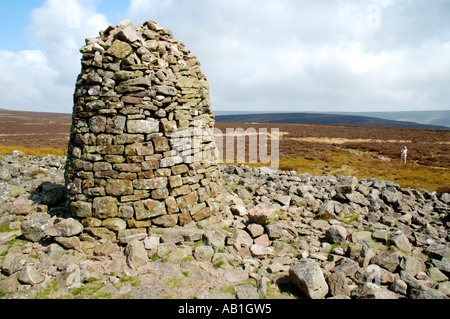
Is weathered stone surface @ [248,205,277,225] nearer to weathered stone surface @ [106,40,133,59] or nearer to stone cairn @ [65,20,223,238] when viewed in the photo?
stone cairn @ [65,20,223,238]

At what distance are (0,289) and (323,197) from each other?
864cm

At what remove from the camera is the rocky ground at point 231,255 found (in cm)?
439

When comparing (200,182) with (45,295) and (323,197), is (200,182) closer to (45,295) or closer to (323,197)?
(45,295)

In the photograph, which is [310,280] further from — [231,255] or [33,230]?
[33,230]

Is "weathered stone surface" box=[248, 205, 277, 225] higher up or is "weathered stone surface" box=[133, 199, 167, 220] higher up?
"weathered stone surface" box=[133, 199, 167, 220]

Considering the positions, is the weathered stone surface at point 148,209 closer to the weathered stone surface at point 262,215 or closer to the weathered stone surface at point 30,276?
the weathered stone surface at point 30,276

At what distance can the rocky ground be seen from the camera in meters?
4.39

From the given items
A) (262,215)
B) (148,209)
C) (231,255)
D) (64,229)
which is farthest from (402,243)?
(64,229)

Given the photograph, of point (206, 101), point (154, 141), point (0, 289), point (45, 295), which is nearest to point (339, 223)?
point (206, 101)

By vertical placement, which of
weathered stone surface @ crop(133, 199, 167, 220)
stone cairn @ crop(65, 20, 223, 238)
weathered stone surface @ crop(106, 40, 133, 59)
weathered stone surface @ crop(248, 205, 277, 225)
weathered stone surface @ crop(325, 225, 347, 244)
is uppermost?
weathered stone surface @ crop(106, 40, 133, 59)

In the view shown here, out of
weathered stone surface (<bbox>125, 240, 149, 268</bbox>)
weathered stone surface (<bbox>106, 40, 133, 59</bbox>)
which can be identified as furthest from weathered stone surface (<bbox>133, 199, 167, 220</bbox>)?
weathered stone surface (<bbox>106, 40, 133, 59</bbox>)

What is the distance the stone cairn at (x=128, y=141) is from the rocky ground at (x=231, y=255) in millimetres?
452

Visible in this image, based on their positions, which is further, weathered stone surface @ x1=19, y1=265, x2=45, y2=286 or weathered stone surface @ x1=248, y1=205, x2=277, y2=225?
weathered stone surface @ x1=248, y1=205, x2=277, y2=225

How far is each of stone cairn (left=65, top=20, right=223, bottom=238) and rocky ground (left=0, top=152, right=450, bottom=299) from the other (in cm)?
45
